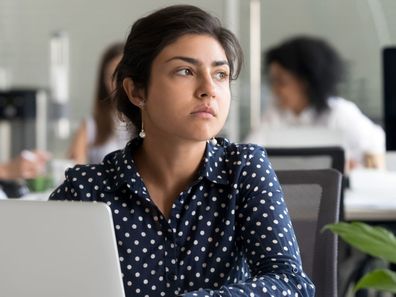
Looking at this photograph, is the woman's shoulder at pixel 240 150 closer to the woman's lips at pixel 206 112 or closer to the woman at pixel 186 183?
the woman at pixel 186 183

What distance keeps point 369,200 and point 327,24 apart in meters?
3.24

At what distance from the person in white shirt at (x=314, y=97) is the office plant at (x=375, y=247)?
3947 millimetres

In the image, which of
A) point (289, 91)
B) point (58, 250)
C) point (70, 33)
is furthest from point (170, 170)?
point (70, 33)

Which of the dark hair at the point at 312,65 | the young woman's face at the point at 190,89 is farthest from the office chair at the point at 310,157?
the dark hair at the point at 312,65

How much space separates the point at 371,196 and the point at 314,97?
1.39 metres

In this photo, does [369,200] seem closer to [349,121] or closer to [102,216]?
[349,121]

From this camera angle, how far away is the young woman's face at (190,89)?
1.74 metres

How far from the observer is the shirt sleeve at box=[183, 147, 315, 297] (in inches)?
62.6

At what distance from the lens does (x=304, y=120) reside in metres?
5.09

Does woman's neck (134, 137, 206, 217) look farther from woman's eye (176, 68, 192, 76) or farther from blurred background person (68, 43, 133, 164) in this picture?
blurred background person (68, 43, 133, 164)

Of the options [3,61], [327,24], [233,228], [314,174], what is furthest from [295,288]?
[3,61]

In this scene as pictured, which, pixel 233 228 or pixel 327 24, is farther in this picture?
pixel 327 24

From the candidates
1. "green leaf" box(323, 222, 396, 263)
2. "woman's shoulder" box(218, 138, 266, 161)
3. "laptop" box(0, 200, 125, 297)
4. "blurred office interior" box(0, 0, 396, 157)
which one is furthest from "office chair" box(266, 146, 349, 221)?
"blurred office interior" box(0, 0, 396, 157)

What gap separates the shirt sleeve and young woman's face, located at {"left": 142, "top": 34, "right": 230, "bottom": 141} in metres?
0.13
